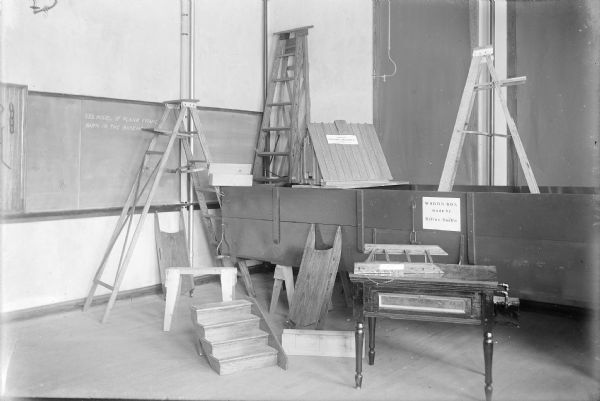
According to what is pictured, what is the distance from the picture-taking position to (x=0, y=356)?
148 inches

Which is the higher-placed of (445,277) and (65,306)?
(445,277)

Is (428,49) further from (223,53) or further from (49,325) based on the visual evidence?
(49,325)

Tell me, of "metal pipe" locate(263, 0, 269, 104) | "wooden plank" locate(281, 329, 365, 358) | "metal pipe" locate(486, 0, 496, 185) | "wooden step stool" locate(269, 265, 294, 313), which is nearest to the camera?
"wooden plank" locate(281, 329, 365, 358)

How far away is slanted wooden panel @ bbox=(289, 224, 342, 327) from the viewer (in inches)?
165

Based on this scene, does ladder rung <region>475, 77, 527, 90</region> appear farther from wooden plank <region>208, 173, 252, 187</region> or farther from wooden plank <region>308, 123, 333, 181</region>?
wooden plank <region>208, 173, 252, 187</region>

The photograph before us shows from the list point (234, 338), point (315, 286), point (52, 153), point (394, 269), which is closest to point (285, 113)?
point (52, 153)

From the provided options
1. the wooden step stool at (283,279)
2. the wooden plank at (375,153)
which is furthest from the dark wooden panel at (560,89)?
the wooden step stool at (283,279)

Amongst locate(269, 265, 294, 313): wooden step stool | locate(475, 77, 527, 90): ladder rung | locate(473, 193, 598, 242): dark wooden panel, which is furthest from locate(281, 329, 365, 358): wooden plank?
locate(475, 77, 527, 90): ladder rung

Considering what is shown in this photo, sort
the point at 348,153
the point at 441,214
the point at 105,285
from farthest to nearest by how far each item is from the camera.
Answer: the point at 348,153, the point at 105,285, the point at 441,214

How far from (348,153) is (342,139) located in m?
0.16

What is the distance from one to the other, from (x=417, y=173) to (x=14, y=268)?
3.70 m

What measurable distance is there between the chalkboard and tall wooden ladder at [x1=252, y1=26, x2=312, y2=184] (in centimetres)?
115

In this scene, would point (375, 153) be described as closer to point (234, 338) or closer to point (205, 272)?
point (205, 272)

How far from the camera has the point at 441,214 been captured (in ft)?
12.7
